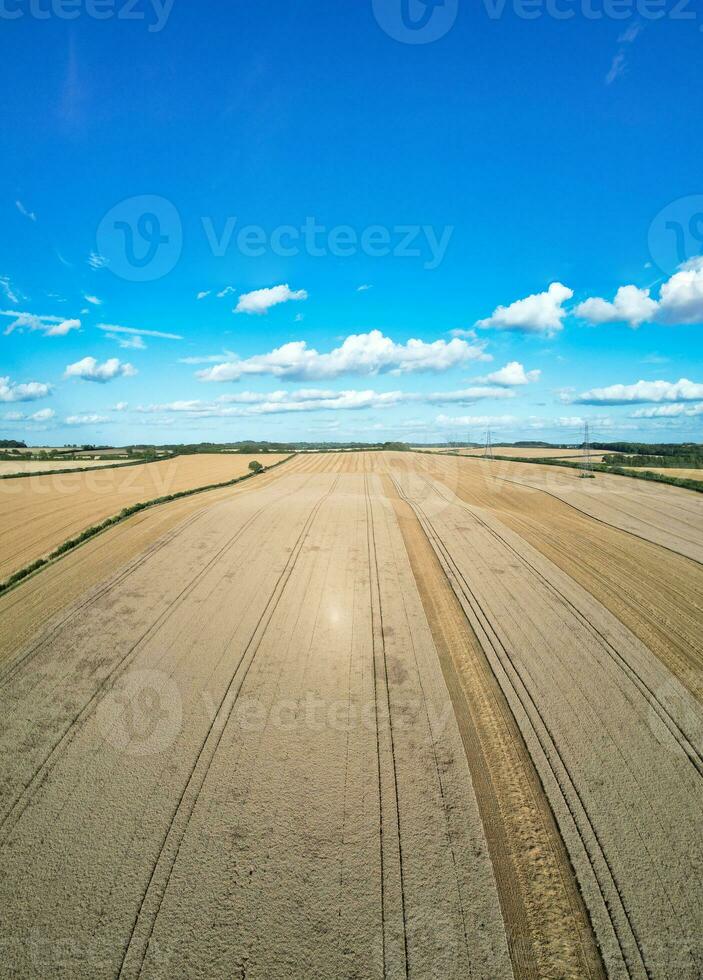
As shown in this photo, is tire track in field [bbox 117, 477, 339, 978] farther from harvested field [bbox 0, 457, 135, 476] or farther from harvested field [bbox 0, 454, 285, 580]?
harvested field [bbox 0, 457, 135, 476]

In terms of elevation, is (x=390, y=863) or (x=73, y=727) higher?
(x=73, y=727)

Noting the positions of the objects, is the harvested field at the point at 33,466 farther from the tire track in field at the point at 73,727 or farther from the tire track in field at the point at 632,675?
the tire track in field at the point at 632,675

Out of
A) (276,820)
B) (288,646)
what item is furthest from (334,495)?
(276,820)

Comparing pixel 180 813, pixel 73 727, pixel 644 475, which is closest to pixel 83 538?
pixel 73 727

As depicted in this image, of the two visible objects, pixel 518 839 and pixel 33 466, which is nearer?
pixel 518 839

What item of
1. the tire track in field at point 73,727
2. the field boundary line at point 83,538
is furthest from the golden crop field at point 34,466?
the tire track in field at point 73,727

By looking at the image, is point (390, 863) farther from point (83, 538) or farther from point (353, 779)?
point (83, 538)

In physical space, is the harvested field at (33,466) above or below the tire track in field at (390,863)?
above

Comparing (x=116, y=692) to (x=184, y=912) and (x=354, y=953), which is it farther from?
(x=354, y=953)
